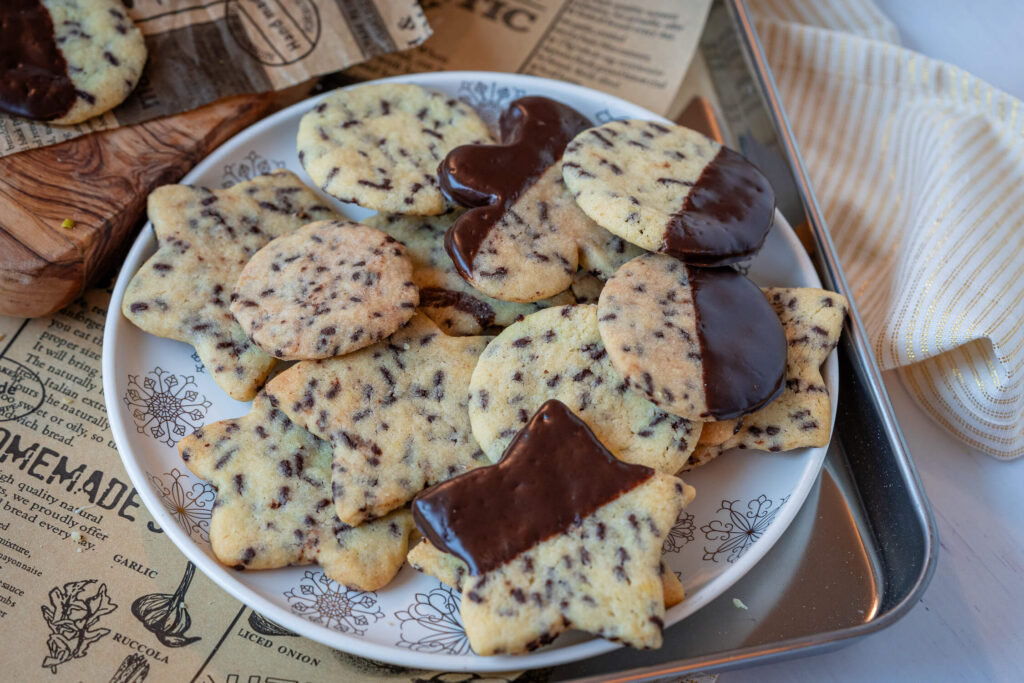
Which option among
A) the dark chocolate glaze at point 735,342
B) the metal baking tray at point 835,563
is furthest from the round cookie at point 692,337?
the metal baking tray at point 835,563

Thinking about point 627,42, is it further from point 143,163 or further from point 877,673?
point 877,673

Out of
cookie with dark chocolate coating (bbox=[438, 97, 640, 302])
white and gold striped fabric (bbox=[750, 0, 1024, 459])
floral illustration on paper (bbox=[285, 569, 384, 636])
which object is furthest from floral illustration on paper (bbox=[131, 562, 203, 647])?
white and gold striped fabric (bbox=[750, 0, 1024, 459])

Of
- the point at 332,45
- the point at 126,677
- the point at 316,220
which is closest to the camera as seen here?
the point at 126,677

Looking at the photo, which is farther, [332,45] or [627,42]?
[627,42]

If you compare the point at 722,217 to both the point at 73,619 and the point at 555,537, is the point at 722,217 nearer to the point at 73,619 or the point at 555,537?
the point at 555,537

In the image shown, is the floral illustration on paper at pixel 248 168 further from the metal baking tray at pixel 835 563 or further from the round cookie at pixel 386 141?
the metal baking tray at pixel 835 563

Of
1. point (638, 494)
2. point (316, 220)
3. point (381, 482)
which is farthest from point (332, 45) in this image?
point (638, 494)
